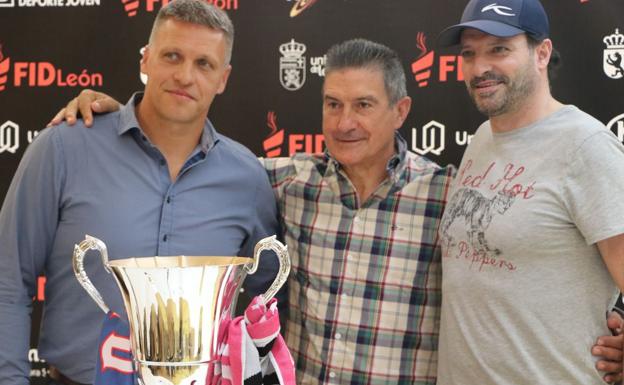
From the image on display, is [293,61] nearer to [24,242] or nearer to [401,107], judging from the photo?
[401,107]

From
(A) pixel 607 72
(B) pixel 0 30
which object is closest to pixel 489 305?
(A) pixel 607 72

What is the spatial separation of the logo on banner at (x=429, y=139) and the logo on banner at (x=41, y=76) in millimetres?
1168

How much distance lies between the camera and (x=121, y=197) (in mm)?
1902

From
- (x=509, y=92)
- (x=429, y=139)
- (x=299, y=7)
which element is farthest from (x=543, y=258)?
(x=299, y=7)

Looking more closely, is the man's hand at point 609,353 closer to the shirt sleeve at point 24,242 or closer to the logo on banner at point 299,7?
the shirt sleeve at point 24,242

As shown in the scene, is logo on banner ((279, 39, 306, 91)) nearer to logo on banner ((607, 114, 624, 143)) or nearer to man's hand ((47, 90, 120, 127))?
man's hand ((47, 90, 120, 127))

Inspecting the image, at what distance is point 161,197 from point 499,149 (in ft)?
2.87

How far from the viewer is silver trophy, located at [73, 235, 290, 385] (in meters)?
1.30

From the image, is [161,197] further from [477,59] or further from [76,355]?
[477,59]

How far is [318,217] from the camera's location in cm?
221

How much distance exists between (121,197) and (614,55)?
1.73 m

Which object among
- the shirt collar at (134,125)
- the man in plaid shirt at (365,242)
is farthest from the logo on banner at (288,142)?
the shirt collar at (134,125)

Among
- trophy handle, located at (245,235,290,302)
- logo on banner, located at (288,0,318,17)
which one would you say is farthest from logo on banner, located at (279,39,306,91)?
trophy handle, located at (245,235,290,302)

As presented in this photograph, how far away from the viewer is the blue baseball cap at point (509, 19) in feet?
6.19
